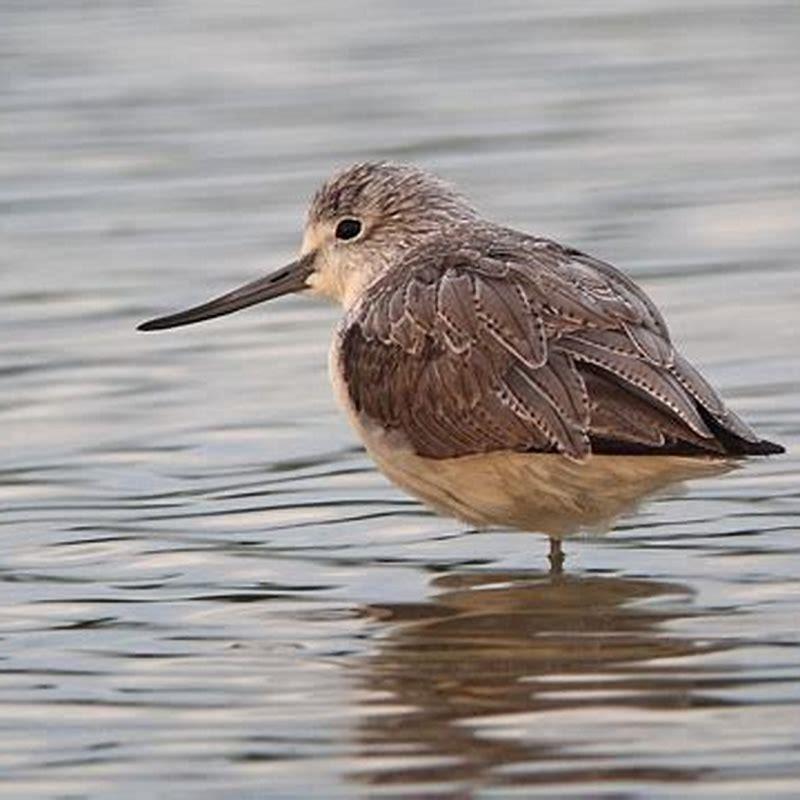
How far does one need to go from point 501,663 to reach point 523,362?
Result: 1.13 m

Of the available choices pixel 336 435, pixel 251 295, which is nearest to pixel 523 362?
pixel 336 435

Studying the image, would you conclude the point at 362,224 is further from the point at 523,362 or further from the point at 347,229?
the point at 523,362

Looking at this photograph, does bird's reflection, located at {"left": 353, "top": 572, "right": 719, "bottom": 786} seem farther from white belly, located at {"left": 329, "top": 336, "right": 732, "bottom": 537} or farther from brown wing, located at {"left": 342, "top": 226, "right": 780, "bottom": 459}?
brown wing, located at {"left": 342, "top": 226, "right": 780, "bottom": 459}

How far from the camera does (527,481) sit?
10.3m

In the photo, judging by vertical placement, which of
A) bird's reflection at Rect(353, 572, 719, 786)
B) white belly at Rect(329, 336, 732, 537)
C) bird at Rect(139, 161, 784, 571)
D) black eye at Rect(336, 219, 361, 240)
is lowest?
bird's reflection at Rect(353, 572, 719, 786)

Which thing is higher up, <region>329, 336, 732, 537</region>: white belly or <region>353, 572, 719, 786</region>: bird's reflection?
<region>329, 336, 732, 537</region>: white belly

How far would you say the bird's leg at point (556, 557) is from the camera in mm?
10547

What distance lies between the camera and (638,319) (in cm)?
1030

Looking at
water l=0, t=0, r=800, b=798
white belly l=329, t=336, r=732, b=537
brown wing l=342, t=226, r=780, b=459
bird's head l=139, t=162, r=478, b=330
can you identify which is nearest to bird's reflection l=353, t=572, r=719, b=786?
water l=0, t=0, r=800, b=798

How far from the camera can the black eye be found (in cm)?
1172

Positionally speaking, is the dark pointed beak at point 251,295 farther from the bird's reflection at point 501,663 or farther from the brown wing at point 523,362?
the bird's reflection at point 501,663

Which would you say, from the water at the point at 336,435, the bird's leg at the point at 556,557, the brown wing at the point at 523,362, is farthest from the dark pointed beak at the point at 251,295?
the bird's leg at the point at 556,557

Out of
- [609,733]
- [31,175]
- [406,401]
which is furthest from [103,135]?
[609,733]

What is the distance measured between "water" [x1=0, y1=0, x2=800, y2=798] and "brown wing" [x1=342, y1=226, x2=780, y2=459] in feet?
1.59
